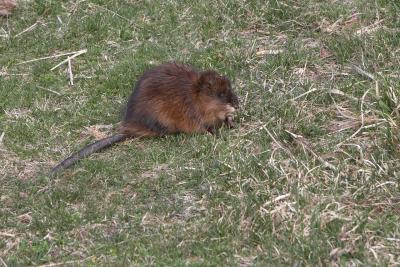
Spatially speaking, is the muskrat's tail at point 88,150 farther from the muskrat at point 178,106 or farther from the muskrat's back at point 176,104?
the muskrat's back at point 176,104

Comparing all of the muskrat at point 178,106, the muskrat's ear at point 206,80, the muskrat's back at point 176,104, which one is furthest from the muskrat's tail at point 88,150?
the muskrat's ear at point 206,80

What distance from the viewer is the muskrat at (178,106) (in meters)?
7.45

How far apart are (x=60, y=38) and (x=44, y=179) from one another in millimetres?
3153

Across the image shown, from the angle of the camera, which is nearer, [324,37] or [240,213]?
[240,213]

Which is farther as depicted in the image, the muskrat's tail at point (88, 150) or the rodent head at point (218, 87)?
the rodent head at point (218, 87)

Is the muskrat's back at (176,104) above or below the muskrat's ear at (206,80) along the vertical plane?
below

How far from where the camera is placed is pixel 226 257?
559 cm

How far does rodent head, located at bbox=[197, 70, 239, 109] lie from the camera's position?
7484mm

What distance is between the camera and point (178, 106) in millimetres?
7520

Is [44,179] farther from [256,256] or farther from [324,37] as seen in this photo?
[324,37]

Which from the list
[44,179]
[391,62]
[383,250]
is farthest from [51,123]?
[383,250]

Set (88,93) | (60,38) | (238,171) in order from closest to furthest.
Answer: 1. (238,171)
2. (88,93)
3. (60,38)

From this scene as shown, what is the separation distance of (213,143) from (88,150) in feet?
3.43

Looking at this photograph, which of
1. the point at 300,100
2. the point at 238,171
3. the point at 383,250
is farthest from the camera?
the point at 300,100
